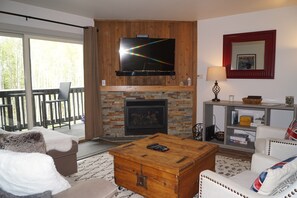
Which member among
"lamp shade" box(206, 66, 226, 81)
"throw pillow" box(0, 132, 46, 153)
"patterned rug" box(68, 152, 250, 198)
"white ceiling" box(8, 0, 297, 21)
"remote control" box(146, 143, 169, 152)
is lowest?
"patterned rug" box(68, 152, 250, 198)

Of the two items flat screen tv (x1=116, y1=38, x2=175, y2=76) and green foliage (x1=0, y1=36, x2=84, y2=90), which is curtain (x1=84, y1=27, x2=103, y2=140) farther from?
flat screen tv (x1=116, y1=38, x2=175, y2=76)

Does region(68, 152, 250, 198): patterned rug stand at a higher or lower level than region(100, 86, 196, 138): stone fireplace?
lower

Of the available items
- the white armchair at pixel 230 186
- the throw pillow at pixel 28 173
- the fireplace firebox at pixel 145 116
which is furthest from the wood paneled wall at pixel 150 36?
the throw pillow at pixel 28 173

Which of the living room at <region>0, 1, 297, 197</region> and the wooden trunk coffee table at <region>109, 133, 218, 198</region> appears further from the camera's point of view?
the living room at <region>0, 1, 297, 197</region>

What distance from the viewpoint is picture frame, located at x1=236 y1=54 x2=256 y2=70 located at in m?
4.05

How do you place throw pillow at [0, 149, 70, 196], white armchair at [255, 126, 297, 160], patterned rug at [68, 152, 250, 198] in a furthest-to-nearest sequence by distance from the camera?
patterned rug at [68, 152, 250, 198] → white armchair at [255, 126, 297, 160] → throw pillow at [0, 149, 70, 196]

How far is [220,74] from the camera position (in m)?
3.99

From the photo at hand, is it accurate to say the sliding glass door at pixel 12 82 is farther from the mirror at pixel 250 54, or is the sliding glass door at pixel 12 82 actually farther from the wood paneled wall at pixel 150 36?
the mirror at pixel 250 54

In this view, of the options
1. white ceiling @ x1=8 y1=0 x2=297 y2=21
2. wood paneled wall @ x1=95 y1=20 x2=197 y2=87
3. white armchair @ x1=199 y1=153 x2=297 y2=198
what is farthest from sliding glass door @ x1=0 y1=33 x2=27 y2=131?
white armchair @ x1=199 y1=153 x2=297 y2=198

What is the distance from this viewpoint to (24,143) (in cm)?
135

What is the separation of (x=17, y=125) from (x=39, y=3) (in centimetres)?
204

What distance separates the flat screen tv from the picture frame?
1.29 meters

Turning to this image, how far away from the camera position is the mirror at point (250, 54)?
12.7 feet

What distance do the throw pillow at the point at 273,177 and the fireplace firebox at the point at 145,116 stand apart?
331 centimetres
